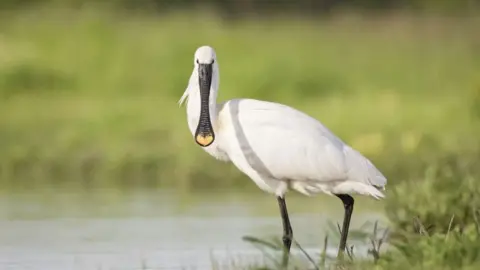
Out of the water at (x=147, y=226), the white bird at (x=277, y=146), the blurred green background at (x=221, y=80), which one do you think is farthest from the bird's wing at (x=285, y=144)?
the blurred green background at (x=221, y=80)

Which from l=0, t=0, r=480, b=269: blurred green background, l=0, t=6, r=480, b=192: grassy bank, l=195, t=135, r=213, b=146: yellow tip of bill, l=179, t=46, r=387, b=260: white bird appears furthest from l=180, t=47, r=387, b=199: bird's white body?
l=0, t=6, r=480, b=192: grassy bank

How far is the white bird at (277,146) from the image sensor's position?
9.77 metres

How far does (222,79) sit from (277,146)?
12.0 metres

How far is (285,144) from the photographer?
988 cm

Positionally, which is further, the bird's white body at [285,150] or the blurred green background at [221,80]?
the blurred green background at [221,80]

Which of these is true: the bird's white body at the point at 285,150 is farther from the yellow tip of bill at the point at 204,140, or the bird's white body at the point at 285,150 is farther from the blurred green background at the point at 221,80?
the blurred green background at the point at 221,80

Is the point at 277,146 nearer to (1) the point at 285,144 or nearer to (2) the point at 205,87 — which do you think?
(1) the point at 285,144

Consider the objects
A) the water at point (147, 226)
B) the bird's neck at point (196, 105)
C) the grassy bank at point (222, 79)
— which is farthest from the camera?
the grassy bank at point (222, 79)

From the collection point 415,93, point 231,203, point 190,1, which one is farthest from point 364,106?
point 231,203

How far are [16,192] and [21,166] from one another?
1582mm

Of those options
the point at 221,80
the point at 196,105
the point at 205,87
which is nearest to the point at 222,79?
the point at 221,80

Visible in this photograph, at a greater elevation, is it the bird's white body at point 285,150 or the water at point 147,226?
the bird's white body at point 285,150

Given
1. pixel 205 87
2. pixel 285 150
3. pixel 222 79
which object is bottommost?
pixel 222 79

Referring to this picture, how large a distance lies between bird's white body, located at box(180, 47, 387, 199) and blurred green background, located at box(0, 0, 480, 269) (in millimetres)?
4413
